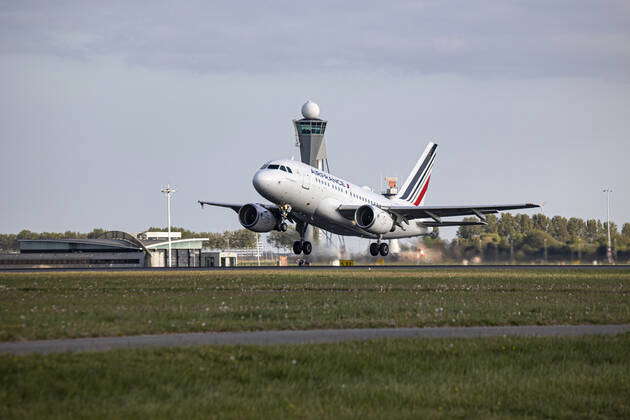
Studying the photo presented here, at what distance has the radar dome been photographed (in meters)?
135

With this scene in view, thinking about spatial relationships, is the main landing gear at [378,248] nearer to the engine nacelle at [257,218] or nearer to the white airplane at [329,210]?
the white airplane at [329,210]

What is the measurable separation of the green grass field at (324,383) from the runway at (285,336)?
3.74 ft

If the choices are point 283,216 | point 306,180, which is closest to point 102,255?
point 283,216

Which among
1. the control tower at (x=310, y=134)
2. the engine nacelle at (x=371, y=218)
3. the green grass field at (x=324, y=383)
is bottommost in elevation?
the green grass field at (x=324, y=383)

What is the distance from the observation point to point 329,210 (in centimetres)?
6675

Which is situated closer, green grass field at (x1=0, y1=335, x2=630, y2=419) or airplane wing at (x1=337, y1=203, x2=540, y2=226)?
green grass field at (x1=0, y1=335, x2=630, y2=419)

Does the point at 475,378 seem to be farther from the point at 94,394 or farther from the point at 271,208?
the point at 271,208

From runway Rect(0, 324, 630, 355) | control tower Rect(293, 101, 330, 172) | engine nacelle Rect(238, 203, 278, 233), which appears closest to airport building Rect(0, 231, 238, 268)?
control tower Rect(293, 101, 330, 172)

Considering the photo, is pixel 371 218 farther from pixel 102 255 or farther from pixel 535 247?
pixel 102 255

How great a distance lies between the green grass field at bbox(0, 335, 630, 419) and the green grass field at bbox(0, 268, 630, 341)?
13.9 ft

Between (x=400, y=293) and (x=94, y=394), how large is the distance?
72.0 feet

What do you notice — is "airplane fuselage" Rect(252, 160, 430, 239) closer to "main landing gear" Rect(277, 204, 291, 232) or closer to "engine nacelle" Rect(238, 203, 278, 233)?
"main landing gear" Rect(277, 204, 291, 232)

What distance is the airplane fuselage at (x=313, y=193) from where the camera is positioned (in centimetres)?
6169

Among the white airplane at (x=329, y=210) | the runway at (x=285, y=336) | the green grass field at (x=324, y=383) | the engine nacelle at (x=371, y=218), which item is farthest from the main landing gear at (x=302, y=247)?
the green grass field at (x=324, y=383)
